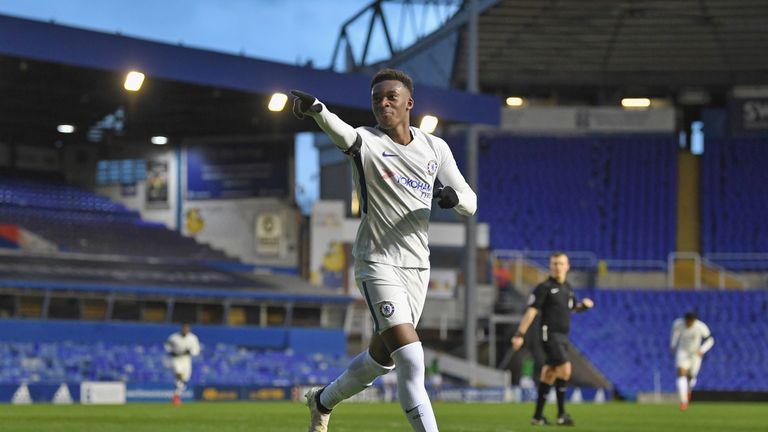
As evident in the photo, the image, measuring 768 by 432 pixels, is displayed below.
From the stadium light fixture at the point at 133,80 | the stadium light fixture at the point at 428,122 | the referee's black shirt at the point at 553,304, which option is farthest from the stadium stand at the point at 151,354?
the referee's black shirt at the point at 553,304

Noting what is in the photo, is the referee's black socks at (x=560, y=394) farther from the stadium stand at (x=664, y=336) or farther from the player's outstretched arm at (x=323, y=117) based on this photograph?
the stadium stand at (x=664, y=336)

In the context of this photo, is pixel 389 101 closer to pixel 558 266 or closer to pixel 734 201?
pixel 558 266

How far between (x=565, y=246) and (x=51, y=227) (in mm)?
20689

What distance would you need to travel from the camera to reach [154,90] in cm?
3750

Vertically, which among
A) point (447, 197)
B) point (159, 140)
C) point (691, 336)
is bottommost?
point (691, 336)

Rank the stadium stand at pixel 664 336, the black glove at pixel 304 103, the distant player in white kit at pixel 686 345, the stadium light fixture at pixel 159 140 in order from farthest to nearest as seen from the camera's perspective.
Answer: the stadium light fixture at pixel 159 140 → the stadium stand at pixel 664 336 → the distant player in white kit at pixel 686 345 → the black glove at pixel 304 103

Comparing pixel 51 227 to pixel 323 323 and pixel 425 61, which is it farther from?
pixel 425 61

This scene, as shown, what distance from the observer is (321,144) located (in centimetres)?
5644

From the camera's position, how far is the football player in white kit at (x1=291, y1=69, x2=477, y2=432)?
25.7 feet

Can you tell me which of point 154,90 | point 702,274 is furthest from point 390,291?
point 702,274

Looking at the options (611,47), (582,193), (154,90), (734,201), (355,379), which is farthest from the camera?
(582,193)

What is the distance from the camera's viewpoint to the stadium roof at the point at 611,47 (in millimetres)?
46312

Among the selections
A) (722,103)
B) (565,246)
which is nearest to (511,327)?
(565,246)

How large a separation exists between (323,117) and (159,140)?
133ft
